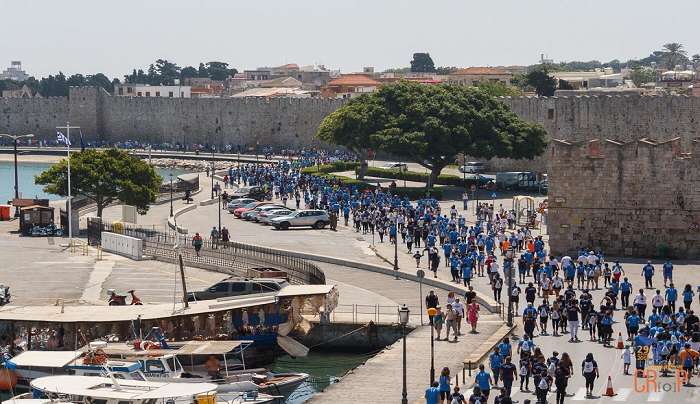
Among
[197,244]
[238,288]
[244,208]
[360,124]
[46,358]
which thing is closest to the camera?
[46,358]

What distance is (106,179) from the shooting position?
65.9 meters

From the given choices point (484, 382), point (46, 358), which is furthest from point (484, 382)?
point (46, 358)

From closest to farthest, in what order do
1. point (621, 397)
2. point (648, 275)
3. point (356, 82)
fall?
point (621, 397) → point (648, 275) → point (356, 82)

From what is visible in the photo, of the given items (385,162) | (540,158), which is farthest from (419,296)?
(385,162)

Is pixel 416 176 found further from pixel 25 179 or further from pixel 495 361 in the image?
pixel 495 361

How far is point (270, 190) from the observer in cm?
7862

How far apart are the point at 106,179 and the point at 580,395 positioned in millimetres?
37153

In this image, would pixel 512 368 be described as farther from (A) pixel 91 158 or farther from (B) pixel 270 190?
(B) pixel 270 190

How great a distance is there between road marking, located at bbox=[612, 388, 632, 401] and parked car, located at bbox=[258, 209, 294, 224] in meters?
34.5

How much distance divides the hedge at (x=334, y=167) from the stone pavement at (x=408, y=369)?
164 ft

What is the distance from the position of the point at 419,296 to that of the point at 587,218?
8217 mm

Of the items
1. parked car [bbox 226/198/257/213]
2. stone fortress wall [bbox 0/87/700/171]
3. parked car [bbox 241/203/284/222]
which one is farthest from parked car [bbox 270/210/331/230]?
stone fortress wall [bbox 0/87/700/171]

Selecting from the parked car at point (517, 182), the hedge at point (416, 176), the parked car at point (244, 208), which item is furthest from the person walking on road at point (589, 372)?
the hedge at point (416, 176)

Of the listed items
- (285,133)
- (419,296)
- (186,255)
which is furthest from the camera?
(285,133)
